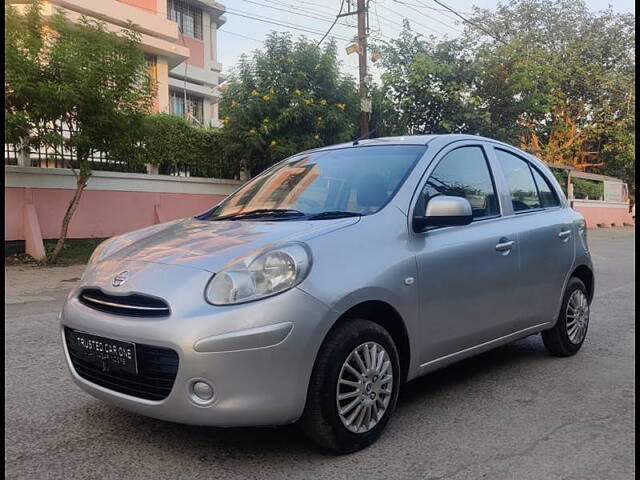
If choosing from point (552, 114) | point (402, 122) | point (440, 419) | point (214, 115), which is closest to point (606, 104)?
point (552, 114)

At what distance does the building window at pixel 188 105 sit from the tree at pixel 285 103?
39.6 feet

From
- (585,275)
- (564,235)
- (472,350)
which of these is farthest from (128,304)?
(585,275)

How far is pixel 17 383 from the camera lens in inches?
165

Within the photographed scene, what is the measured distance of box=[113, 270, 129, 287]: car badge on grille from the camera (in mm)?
2954

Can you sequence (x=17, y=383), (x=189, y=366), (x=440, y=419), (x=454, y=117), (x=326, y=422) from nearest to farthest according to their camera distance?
(x=189, y=366)
(x=326, y=422)
(x=440, y=419)
(x=17, y=383)
(x=454, y=117)

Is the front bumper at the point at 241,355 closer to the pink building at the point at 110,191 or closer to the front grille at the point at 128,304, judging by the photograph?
the front grille at the point at 128,304

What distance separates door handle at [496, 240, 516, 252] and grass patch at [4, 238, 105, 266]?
931cm

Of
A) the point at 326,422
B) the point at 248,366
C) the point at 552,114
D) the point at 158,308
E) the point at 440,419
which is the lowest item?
the point at 440,419

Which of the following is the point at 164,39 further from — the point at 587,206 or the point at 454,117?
the point at 587,206

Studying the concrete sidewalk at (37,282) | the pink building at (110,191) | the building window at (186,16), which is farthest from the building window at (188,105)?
the concrete sidewalk at (37,282)

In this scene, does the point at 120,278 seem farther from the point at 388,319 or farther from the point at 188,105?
the point at 188,105

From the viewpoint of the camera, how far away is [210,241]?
126 inches

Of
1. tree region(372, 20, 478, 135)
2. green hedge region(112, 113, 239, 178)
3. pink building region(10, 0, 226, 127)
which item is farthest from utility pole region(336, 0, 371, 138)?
pink building region(10, 0, 226, 127)

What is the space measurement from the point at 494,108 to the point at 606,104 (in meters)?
14.0
